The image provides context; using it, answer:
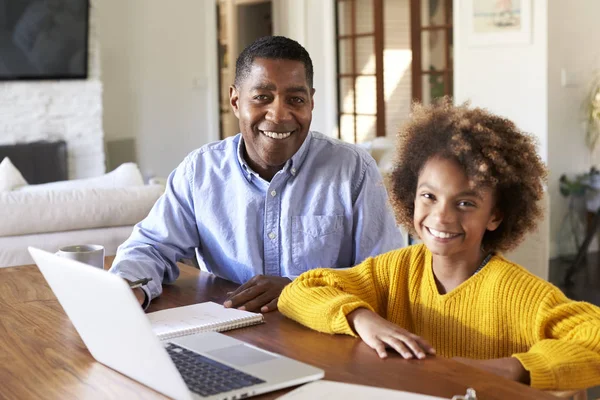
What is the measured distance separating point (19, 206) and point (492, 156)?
2099 millimetres

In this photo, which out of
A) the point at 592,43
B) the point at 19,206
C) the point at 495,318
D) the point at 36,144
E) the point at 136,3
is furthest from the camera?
the point at 136,3

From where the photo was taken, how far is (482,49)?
19.3 feet

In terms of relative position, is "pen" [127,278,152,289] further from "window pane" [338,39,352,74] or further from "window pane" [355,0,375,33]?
"window pane" [338,39,352,74]

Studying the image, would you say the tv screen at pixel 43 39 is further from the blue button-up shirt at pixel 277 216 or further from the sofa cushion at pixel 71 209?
the blue button-up shirt at pixel 277 216

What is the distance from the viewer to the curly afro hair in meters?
1.55

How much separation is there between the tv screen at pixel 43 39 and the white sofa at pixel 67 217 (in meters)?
3.82

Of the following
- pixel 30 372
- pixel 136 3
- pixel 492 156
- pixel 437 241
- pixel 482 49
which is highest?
pixel 136 3

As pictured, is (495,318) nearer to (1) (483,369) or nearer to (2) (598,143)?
(1) (483,369)

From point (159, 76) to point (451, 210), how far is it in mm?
6571

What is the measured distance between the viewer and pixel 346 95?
7.68 metres

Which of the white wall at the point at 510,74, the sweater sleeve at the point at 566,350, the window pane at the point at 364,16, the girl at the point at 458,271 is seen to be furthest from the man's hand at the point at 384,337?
the window pane at the point at 364,16

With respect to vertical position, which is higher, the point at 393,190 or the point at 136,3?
the point at 136,3

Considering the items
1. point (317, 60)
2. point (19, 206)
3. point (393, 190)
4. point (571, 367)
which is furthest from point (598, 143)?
point (571, 367)

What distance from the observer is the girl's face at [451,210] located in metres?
1.56
